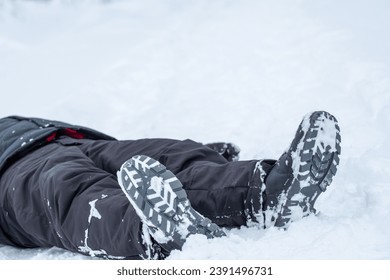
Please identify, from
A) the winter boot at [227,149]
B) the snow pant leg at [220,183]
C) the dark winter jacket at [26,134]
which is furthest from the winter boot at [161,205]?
the winter boot at [227,149]

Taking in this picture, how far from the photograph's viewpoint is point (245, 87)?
302 cm

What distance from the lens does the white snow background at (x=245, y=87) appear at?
4.09 feet

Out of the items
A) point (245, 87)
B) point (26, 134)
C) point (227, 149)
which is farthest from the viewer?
point (245, 87)

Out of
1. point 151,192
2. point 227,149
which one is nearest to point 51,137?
point 227,149

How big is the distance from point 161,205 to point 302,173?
339 mm

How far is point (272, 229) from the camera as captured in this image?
4.15 feet

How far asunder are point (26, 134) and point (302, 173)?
96 cm

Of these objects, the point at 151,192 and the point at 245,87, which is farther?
the point at 245,87

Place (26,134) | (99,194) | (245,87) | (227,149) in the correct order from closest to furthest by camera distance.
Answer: (99,194) → (26,134) → (227,149) → (245,87)

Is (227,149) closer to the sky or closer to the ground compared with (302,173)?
closer to the ground

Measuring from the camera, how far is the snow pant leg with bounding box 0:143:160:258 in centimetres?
128

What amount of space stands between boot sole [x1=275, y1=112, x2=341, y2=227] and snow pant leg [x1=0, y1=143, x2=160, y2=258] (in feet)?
1.10

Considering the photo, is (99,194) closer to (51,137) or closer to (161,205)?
(161,205)

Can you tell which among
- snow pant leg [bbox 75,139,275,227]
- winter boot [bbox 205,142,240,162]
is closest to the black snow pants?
snow pant leg [bbox 75,139,275,227]
